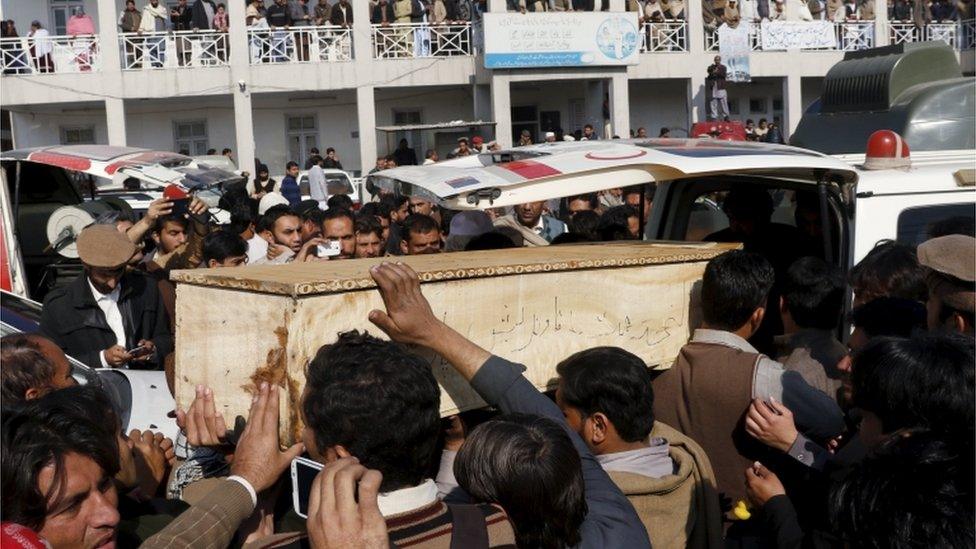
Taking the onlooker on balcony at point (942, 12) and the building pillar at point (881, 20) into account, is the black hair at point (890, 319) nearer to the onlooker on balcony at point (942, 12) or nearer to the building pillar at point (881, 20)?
the building pillar at point (881, 20)

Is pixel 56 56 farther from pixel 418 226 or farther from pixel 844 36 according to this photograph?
pixel 418 226

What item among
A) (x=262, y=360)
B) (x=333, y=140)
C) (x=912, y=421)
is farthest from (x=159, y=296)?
(x=333, y=140)

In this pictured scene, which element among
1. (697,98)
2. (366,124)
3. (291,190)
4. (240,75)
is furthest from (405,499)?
(697,98)

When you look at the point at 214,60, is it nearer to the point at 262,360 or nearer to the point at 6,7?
the point at 6,7

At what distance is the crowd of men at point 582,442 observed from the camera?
2.37 meters

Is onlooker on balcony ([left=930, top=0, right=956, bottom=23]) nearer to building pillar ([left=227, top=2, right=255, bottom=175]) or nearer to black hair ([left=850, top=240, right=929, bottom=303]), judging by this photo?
building pillar ([left=227, top=2, right=255, bottom=175])

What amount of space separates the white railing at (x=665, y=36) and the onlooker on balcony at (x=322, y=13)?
334 inches

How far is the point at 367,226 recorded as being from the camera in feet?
22.4

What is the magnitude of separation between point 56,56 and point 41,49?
50 centimetres

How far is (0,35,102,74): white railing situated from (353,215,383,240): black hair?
2290 cm

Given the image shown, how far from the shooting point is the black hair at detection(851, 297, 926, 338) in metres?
3.83

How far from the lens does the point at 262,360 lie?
3.12m

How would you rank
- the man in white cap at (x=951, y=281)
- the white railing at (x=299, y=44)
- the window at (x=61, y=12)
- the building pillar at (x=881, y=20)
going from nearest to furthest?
the man in white cap at (x=951, y=281), the white railing at (x=299, y=44), the window at (x=61, y=12), the building pillar at (x=881, y=20)

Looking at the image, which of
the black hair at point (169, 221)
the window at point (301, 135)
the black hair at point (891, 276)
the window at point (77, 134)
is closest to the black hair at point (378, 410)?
the black hair at point (891, 276)
